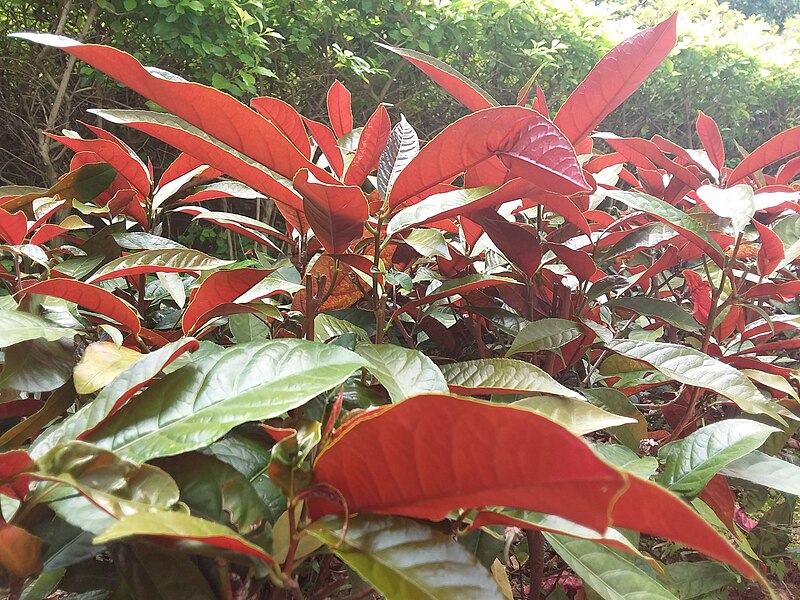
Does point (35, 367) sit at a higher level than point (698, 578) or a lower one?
higher

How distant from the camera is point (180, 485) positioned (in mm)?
364

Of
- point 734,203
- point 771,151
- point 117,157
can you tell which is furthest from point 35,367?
point 771,151

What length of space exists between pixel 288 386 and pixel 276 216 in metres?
2.85

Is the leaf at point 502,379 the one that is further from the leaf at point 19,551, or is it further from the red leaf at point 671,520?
the leaf at point 19,551

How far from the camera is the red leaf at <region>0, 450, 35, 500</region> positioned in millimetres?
299

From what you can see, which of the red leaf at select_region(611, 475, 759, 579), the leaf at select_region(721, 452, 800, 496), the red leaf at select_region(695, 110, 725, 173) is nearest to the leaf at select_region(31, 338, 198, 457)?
the red leaf at select_region(611, 475, 759, 579)

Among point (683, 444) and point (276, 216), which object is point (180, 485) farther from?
point (276, 216)

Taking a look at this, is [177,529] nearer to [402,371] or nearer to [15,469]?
[15,469]

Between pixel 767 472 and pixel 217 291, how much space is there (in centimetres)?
64

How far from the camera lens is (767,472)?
58 cm

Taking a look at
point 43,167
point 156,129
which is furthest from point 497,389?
point 43,167

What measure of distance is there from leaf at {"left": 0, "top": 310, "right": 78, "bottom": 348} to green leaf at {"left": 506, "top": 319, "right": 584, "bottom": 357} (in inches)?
19.1

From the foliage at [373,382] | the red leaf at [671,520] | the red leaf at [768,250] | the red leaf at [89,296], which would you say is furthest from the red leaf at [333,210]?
the red leaf at [768,250]

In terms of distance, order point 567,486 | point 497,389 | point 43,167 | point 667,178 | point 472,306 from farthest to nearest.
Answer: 1. point 43,167
2. point 667,178
3. point 472,306
4. point 497,389
5. point 567,486
